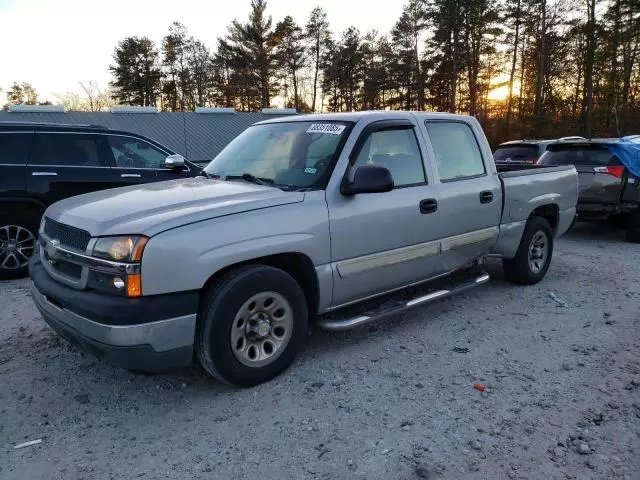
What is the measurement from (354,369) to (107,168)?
5036 mm

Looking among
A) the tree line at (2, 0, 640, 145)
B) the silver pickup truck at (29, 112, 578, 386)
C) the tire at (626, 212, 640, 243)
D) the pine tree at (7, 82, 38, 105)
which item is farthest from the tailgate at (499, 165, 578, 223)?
the pine tree at (7, 82, 38, 105)

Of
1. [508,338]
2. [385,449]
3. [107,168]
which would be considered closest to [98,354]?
[385,449]

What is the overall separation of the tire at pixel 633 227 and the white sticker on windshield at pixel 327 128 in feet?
22.5

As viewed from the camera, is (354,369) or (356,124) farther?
(356,124)

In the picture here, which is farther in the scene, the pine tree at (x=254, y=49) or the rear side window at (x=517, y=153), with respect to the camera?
the pine tree at (x=254, y=49)

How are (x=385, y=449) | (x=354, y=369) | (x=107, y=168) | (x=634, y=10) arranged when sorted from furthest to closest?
(x=634, y=10), (x=107, y=168), (x=354, y=369), (x=385, y=449)

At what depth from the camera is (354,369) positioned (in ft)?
12.2

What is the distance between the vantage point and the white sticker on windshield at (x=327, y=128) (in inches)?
156

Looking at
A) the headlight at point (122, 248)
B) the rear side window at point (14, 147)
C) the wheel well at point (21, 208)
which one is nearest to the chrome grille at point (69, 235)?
the headlight at point (122, 248)

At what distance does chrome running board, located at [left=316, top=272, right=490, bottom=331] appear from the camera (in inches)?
145

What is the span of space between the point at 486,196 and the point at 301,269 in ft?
7.46

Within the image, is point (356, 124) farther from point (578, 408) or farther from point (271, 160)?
point (578, 408)

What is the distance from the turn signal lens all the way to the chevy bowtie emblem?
0.82 meters

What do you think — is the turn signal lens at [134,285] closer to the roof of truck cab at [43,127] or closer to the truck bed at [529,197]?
the truck bed at [529,197]
